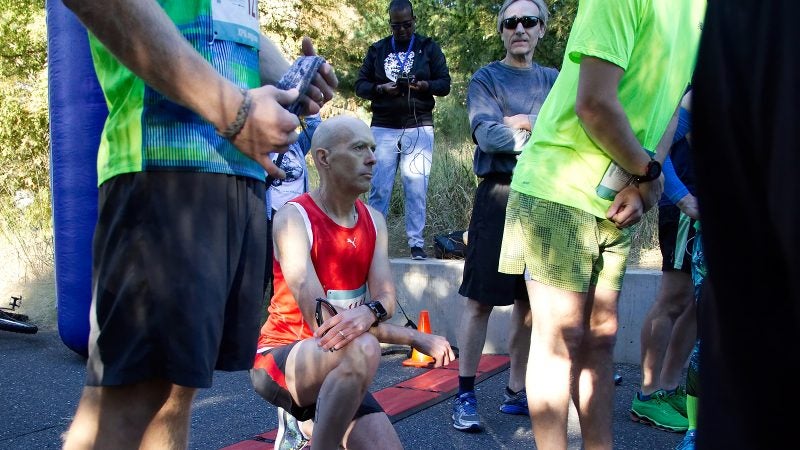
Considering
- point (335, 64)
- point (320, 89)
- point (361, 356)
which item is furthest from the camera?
point (335, 64)

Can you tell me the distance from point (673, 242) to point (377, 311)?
225cm

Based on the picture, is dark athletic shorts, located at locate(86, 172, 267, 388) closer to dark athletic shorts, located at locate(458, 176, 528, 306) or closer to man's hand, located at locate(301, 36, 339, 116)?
man's hand, located at locate(301, 36, 339, 116)

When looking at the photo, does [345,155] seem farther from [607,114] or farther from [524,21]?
[524,21]

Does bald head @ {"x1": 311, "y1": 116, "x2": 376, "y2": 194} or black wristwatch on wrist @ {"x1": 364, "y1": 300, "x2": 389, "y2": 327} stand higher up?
bald head @ {"x1": 311, "y1": 116, "x2": 376, "y2": 194}

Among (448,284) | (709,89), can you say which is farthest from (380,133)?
(709,89)

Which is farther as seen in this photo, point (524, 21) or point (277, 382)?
point (524, 21)

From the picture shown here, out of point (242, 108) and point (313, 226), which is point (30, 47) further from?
point (242, 108)

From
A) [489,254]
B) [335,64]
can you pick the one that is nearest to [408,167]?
[489,254]

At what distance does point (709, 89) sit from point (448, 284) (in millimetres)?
5733

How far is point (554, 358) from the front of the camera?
290 cm

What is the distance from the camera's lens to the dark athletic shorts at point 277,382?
3078mm

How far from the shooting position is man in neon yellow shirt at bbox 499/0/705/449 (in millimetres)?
2748

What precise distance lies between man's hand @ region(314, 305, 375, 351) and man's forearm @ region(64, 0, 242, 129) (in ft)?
4.31

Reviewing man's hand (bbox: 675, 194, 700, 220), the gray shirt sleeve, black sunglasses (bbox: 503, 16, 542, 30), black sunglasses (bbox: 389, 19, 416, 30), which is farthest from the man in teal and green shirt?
black sunglasses (bbox: 389, 19, 416, 30)
